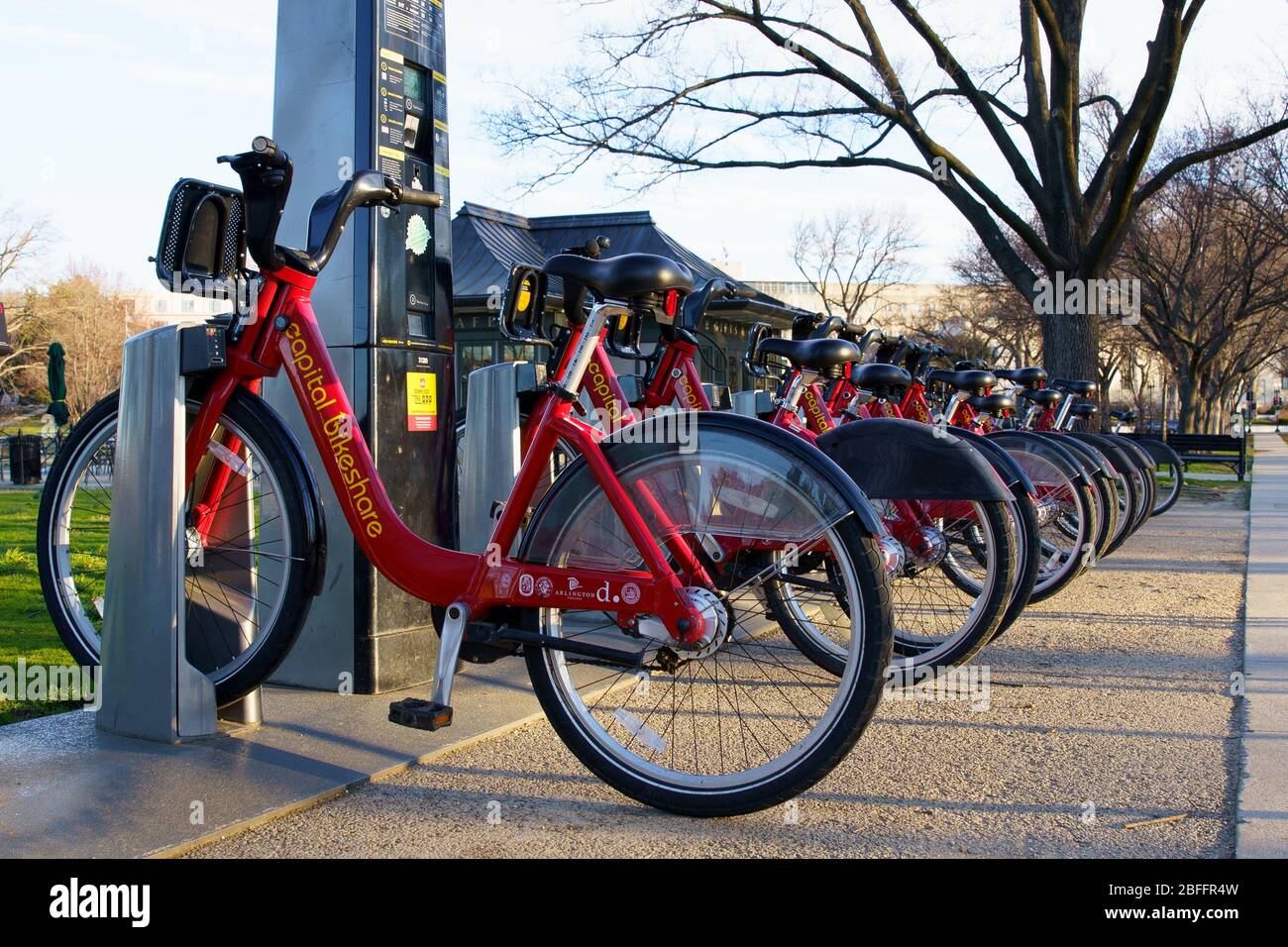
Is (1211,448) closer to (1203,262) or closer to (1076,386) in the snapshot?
(1076,386)

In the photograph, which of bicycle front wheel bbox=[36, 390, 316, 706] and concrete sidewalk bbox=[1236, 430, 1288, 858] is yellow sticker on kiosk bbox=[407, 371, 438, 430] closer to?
bicycle front wheel bbox=[36, 390, 316, 706]

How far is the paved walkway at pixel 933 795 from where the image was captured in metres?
2.95

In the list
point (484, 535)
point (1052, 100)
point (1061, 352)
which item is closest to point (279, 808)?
point (484, 535)

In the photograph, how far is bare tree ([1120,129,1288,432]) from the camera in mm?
25312

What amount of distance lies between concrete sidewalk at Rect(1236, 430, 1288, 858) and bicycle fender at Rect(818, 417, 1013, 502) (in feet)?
4.07

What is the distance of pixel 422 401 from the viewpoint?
4680 millimetres

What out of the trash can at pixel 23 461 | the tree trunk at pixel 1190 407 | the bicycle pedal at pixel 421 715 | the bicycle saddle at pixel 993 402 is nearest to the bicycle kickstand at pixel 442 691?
the bicycle pedal at pixel 421 715

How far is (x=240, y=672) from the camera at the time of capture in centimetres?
357

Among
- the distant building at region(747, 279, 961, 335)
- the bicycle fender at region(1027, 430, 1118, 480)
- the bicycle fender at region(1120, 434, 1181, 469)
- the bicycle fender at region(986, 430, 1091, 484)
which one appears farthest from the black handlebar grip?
the distant building at region(747, 279, 961, 335)

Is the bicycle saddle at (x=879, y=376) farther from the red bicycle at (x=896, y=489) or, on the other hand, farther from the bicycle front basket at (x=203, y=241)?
the bicycle front basket at (x=203, y=241)

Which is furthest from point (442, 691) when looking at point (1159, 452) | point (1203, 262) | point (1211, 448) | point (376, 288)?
point (1203, 262)

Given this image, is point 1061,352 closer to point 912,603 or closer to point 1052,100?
point 1052,100

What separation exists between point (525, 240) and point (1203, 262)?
1913 centimetres
